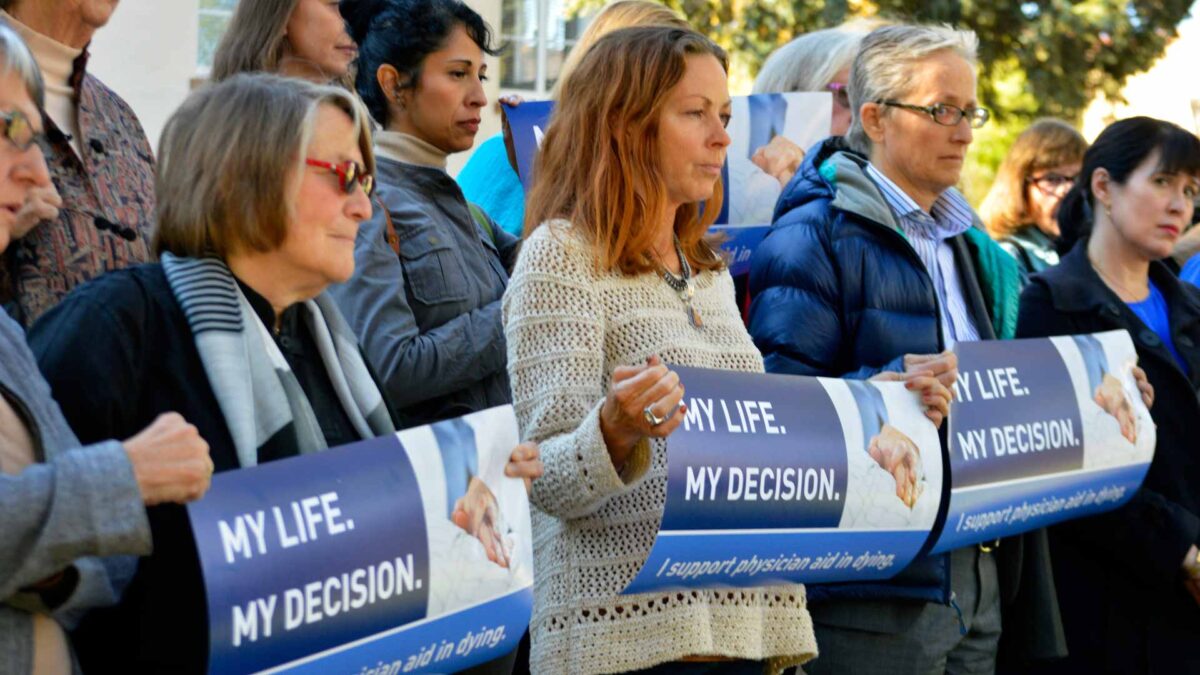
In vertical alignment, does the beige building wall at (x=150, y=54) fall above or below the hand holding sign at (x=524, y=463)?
below

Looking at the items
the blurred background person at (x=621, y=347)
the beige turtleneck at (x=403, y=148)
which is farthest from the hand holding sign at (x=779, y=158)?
the blurred background person at (x=621, y=347)

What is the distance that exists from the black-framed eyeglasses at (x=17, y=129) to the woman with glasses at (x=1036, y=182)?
567 cm

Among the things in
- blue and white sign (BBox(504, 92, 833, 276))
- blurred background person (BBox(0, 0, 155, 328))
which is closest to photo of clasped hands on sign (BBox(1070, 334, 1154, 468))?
blue and white sign (BBox(504, 92, 833, 276))

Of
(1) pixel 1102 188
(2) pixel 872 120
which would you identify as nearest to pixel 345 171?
(2) pixel 872 120

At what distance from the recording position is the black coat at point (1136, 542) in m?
5.05

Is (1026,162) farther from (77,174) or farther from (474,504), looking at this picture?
(474,504)

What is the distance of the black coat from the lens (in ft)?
16.6

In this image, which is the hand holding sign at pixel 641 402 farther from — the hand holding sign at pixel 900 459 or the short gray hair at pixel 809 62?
the short gray hair at pixel 809 62

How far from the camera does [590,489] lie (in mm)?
3316

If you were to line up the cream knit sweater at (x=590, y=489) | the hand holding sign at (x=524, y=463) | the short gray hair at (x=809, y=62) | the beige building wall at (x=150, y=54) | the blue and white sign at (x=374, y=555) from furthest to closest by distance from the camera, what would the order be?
1. the beige building wall at (x=150, y=54)
2. the short gray hair at (x=809, y=62)
3. the cream knit sweater at (x=590, y=489)
4. the hand holding sign at (x=524, y=463)
5. the blue and white sign at (x=374, y=555)

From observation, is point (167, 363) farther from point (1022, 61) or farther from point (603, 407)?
point (1022, 61)

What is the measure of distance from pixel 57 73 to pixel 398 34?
1126mm

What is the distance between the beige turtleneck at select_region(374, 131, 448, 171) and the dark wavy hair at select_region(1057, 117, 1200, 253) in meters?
2.36

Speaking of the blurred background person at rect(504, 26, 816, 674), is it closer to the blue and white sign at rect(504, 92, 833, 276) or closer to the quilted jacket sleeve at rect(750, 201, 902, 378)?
the quilted jacket sleeve at rect(750, 201, 902, 378)
